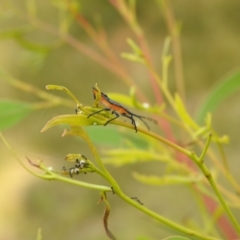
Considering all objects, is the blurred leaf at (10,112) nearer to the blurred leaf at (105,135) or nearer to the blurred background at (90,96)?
the blurred leaf at (105,135)

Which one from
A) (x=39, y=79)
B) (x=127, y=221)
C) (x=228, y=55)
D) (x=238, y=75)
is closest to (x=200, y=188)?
(x=238, y=75)

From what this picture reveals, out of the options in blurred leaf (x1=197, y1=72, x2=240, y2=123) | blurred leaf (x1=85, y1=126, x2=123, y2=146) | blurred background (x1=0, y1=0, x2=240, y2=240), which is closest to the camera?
blurred leaf (x1=197, y1=72, x2=240, y2=123)

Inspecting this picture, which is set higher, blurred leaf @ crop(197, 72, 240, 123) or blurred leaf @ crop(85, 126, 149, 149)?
blurred leaf @ crop(197, 72, 240, 123)

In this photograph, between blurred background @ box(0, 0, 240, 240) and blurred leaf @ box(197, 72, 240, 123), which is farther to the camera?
blurred background @ box(0, 0, 240, 240)

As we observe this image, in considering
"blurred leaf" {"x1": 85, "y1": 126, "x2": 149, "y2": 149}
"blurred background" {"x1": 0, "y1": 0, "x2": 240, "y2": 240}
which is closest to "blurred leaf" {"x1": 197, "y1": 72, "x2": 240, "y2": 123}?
"blurred leaf" {"x1": 85, "y1": 126, "x2": 149, "y2": 149}

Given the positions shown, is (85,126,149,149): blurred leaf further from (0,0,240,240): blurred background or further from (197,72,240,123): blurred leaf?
(0,0,240,240): blurred background

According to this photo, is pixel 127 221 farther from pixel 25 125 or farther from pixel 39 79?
pixel 39 79

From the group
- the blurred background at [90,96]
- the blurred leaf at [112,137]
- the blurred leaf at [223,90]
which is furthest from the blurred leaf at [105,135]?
the blurred background at [90,96]
